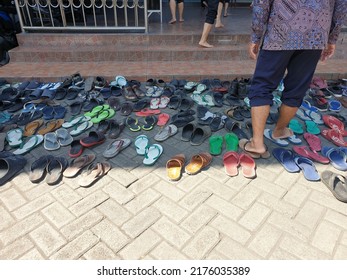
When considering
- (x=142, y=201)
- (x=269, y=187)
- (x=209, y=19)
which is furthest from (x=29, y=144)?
(x=209, y=19)

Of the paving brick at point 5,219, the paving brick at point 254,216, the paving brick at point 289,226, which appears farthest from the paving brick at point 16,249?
the paving brick at point 289,226

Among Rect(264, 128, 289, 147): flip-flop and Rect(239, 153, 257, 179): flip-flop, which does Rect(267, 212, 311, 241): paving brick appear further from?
Rect(264, 128, 289, 147): flip-flop

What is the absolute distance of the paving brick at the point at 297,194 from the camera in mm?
2125

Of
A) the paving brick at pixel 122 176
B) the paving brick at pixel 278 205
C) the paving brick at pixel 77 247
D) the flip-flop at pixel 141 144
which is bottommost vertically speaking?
the paving brick at pixel 77 247

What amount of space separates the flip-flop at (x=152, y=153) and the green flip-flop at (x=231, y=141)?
74 cm

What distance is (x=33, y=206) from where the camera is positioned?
6.85ft

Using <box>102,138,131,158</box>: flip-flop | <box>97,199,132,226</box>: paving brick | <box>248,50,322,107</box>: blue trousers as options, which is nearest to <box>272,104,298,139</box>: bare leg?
<box>248,50,322,107</box>: blue trousers

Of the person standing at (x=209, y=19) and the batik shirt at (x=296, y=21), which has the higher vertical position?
the batik shirt at (x=296, y=21)

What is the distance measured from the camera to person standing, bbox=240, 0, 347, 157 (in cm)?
199

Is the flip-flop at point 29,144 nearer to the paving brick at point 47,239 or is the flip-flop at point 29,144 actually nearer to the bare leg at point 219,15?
the paving brick at point 47,239

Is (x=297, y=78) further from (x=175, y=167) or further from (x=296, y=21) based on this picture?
(x=175, y=167)

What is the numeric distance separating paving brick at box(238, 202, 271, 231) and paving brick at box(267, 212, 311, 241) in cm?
5

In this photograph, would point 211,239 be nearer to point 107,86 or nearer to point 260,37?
point 260,37
